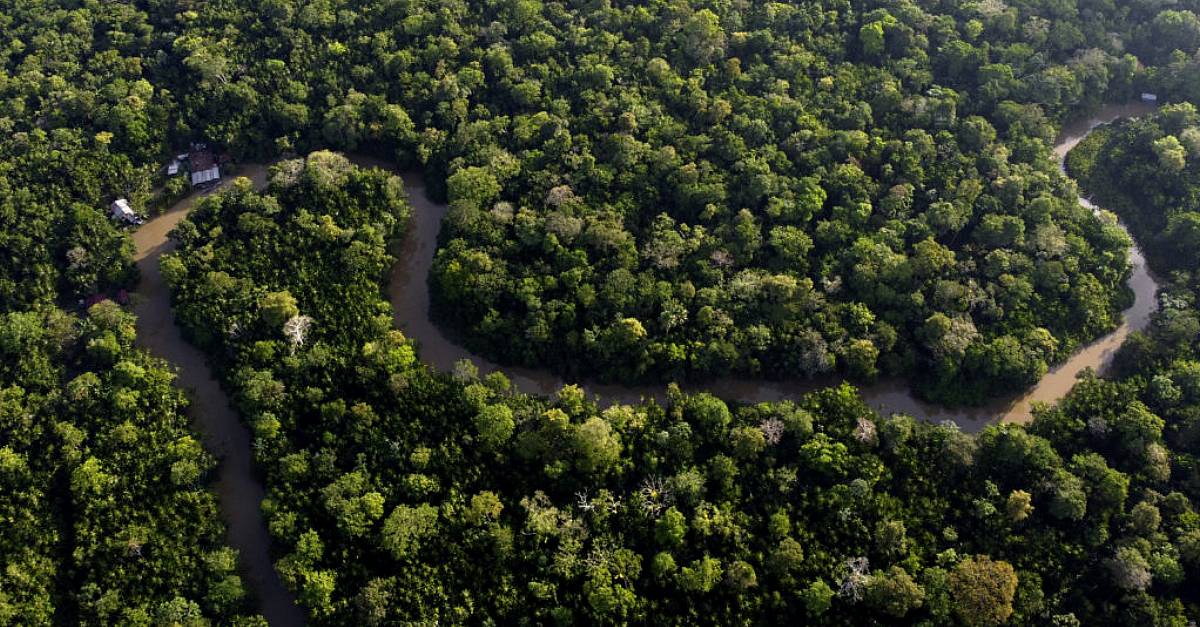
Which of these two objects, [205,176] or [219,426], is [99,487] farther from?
[205,176]

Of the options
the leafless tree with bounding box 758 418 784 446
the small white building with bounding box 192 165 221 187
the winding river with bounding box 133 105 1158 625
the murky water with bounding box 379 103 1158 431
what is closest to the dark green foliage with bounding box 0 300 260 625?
the winding river with bounding box 133 105 1158 625

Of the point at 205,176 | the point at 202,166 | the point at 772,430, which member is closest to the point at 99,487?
the point at 205,176

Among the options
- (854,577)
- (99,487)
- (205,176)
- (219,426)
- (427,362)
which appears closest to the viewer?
(854,577)

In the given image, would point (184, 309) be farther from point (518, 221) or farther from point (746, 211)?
point (746, 211)

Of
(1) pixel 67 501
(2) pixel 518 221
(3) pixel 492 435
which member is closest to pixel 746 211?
(2) pixel 518 221

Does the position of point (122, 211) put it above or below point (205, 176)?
below

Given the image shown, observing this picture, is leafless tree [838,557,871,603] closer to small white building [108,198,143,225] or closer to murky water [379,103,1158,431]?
murky water [379,103,1158,431]
